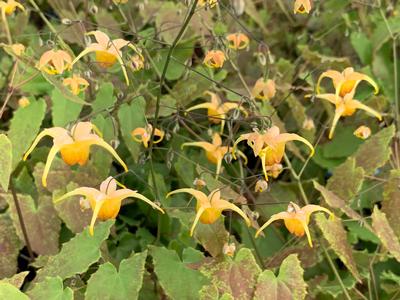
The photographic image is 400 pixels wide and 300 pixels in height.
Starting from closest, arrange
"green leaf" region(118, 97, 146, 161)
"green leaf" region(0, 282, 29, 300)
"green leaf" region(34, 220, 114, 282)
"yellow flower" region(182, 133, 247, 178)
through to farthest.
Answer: "green leaf" region(0, 282, 29, 300) → "green leaf" region(34, 220, 114, 282) → "yellow flower" region(182, 133, 247, 178) → "green leaf" region(118, 97, 146, 161)

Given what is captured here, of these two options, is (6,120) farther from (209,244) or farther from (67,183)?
(209,244)

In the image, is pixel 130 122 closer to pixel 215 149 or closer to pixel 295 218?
pixel 215 149

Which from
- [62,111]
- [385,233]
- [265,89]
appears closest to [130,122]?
[62,111]

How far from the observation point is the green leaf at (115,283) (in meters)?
0.90

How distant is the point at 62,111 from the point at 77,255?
0.36m

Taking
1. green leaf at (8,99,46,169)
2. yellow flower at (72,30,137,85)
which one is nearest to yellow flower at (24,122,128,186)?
yellow flower at (72,30,137,85)

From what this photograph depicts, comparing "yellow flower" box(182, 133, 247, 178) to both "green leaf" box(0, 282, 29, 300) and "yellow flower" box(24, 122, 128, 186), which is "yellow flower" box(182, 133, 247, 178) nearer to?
"yellow flower" box(24, 122, 128, 186)

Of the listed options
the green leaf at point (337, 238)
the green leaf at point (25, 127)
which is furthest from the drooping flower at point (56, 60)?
the green leaf at point (337, 238)

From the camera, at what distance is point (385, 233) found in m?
1.01

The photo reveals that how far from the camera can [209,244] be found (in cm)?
101

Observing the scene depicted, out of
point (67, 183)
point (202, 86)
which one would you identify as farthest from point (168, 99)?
point (67, 183)

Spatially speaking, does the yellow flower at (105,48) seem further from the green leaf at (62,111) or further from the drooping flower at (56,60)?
the green leaf at (62,111)

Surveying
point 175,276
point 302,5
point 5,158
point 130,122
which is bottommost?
point 175,276

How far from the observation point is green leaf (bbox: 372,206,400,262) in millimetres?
1000
